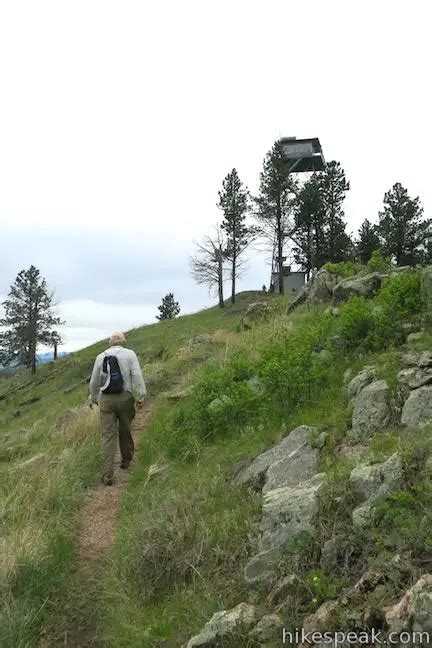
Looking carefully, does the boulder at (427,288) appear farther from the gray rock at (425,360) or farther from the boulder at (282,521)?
the boulder at (282,521)

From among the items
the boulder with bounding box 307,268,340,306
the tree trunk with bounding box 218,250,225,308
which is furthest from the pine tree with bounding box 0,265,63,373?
the boulder with bounding box 307,268,340,306

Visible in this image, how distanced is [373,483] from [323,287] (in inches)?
441

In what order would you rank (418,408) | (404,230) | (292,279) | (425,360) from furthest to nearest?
(292,279)
(404,230)
(425,360)
(418,408)

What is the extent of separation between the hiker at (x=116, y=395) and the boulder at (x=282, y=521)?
12.3 feet

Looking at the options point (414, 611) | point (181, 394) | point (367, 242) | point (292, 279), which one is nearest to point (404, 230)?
point (367, 242)

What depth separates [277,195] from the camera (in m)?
40.5

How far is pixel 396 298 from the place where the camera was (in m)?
7.61

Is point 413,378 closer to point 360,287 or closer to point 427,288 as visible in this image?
point 427,288

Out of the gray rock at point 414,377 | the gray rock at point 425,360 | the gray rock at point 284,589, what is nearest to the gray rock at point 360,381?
the gray rock at point 414,377

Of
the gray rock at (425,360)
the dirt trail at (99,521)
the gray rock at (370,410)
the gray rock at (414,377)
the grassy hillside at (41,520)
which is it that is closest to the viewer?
the grassy hillside at (41,520)

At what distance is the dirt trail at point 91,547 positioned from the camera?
414 cm

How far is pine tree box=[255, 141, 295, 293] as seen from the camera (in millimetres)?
40188

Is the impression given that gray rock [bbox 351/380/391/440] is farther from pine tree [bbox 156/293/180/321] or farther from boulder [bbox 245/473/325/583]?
pine tree [bbox 156/293/180/321]

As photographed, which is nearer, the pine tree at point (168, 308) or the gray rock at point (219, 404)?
the gray rock at point (219, 404)
